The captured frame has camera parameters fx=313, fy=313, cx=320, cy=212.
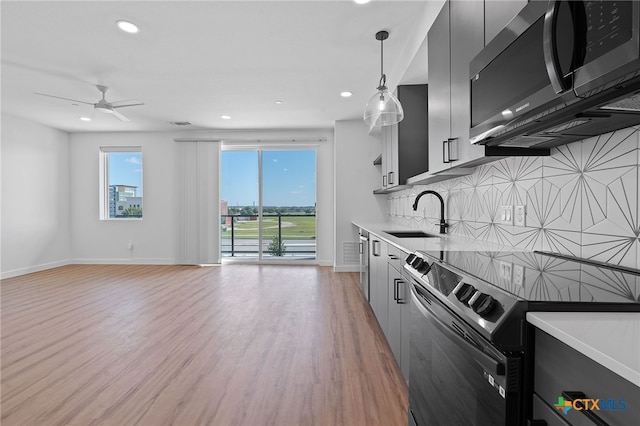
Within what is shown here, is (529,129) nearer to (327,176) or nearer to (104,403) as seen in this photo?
(104,403)

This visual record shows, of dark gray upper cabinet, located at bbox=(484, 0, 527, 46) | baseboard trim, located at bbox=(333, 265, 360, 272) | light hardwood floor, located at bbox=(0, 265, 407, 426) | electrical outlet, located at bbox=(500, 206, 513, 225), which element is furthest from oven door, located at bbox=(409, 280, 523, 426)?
baseboard trim, located at bbox=(333, 265, 360, 272)

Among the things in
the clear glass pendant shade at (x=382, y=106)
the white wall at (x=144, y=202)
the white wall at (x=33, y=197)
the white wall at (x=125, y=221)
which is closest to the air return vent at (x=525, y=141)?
the clear glass pendant shade at (x=382, y=106)

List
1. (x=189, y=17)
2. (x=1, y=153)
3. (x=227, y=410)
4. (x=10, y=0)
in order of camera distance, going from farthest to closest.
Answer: (x=1, y=153) → (x=189, y=17) → (x=10, y=0) → (x=227, y=410)

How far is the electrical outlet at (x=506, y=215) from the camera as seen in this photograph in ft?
5.78

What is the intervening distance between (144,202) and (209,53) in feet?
14.1

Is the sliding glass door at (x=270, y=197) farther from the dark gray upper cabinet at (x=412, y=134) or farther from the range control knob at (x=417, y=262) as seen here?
the range control knob at (x=417, y=262)

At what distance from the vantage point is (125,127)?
237 inches

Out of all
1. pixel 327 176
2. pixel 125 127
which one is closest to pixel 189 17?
pixel 327 176

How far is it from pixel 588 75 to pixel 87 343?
11.4ft

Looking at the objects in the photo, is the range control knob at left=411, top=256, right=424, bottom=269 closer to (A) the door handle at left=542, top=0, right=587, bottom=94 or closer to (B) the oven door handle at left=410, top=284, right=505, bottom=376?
(B) the oven door handle at left=410, top=284, right=505, bottom=376

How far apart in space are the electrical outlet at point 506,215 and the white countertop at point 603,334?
1174mm

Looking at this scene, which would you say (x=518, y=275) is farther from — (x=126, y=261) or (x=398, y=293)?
(x=126, y=261)

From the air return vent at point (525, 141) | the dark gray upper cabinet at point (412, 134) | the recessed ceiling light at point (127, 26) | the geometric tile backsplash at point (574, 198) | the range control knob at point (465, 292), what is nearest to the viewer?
the range control knob at point (465, 292)

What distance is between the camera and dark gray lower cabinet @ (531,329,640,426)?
48 cm
